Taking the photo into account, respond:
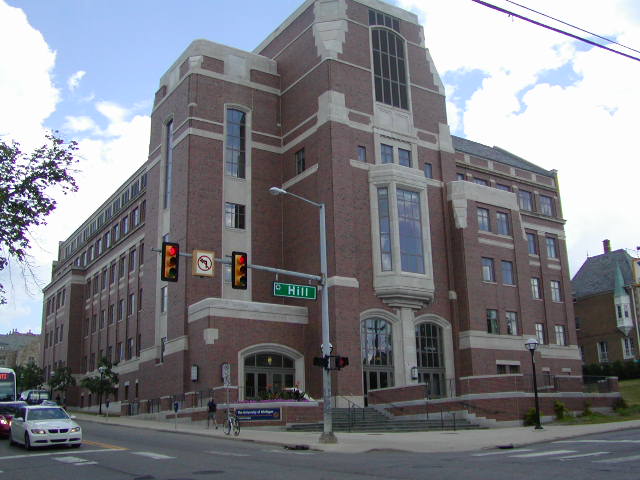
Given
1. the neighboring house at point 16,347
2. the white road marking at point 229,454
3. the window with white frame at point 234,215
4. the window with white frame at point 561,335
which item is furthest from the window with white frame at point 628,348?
the neighboring house at point 16,347

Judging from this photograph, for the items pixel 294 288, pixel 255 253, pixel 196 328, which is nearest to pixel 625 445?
pixel 294 288

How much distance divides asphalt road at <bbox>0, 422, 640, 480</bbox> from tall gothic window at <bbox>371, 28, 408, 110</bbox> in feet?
101

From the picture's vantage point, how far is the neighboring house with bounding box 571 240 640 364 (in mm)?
69938

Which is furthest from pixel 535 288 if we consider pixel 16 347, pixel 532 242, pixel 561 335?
pixel 16 347

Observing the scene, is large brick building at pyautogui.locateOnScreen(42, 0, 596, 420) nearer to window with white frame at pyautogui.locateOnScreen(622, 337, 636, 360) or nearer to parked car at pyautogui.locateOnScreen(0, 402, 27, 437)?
parked car at pyautogui.locateOnScreen(0, 402, 27, 437)

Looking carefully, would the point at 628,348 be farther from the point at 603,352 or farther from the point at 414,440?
the point at 414,440

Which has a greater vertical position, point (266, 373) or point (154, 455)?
point (266, 373)

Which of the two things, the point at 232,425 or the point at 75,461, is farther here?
the point at 232,425

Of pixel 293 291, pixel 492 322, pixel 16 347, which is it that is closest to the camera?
pixel 293 291

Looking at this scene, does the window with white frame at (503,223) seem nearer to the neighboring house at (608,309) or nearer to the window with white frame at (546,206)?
the window with white frame at (546,206)

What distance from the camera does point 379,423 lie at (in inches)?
1427

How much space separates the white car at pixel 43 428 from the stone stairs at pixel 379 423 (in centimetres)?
1278

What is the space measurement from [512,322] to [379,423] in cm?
1758

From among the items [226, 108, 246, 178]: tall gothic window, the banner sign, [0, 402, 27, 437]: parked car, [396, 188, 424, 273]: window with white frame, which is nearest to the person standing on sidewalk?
the banner sign
